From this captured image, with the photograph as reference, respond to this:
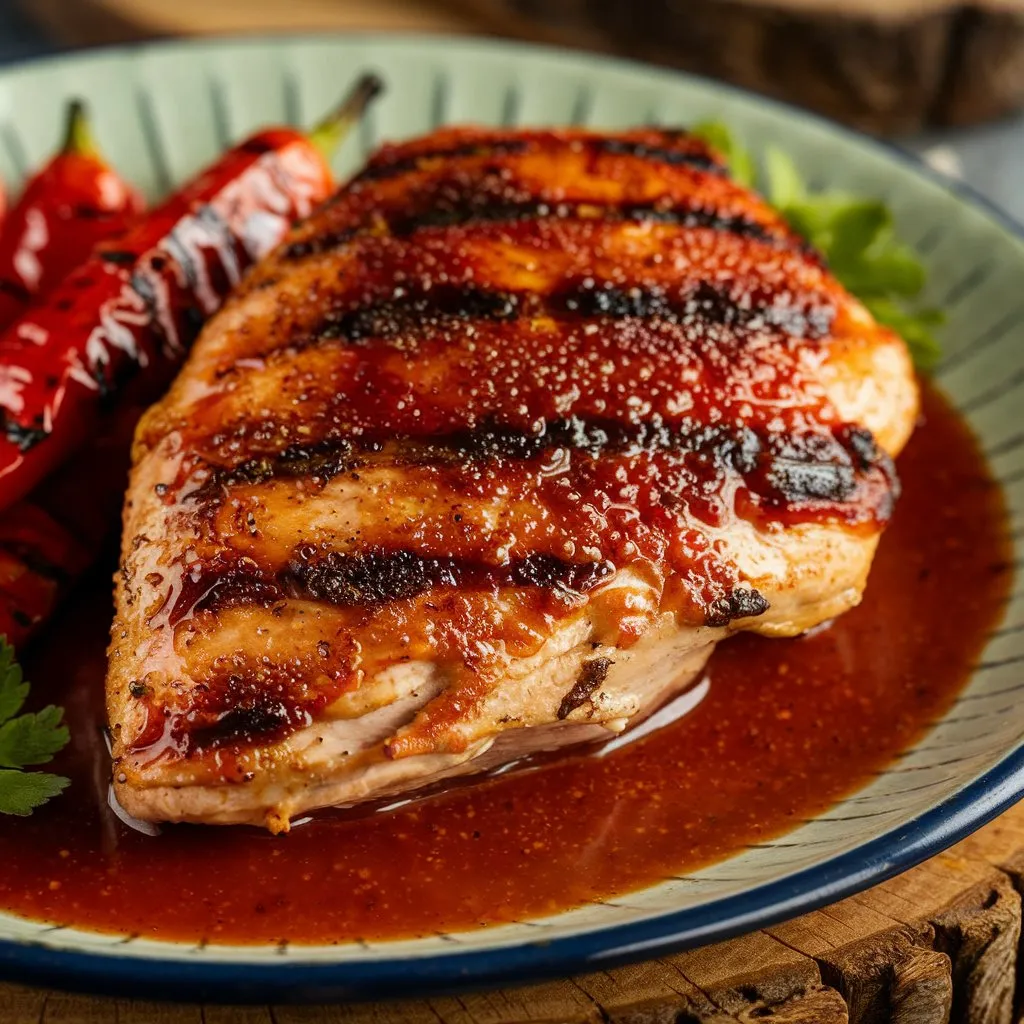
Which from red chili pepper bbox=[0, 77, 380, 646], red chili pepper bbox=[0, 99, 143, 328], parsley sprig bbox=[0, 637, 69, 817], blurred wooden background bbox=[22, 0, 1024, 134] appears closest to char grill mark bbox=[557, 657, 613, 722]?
parsley sprig bbox=[0, 637, 69, 817]

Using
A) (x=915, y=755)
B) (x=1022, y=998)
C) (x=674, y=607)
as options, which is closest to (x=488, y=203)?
(x=674, y=607)

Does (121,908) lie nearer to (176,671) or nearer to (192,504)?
(176,671)

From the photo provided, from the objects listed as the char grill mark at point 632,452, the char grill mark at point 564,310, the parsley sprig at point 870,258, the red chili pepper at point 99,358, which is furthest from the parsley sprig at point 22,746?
the parsley sprig at point 870,258

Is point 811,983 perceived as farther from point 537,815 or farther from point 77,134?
point 77,134

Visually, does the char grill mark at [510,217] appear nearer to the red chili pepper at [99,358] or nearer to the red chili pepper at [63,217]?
the red chili pepper at [99,358]

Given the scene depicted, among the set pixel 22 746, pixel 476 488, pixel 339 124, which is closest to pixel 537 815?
pixel 476 488

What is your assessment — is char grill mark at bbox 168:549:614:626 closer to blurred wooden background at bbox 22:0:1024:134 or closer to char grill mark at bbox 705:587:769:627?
char grill mark at bbox 705:587:769:627
